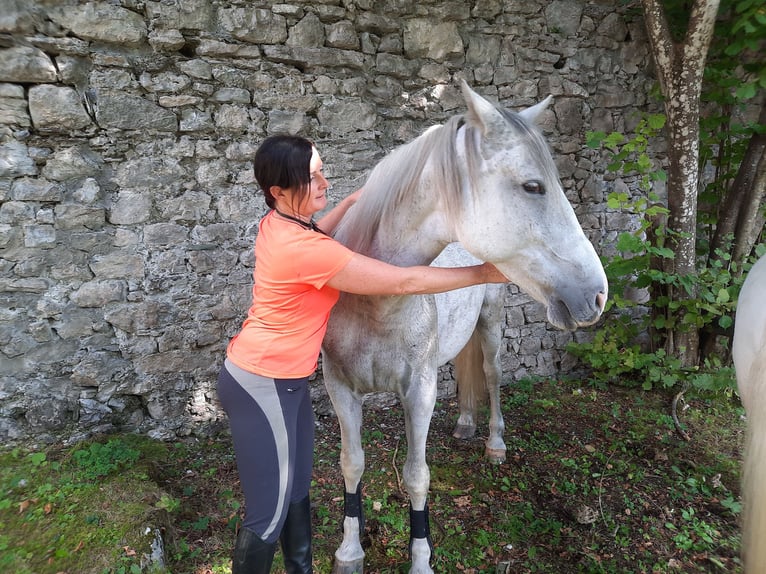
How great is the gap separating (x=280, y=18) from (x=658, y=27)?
3075 mm

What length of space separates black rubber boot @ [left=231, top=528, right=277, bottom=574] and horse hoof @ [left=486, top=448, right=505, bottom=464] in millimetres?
2082

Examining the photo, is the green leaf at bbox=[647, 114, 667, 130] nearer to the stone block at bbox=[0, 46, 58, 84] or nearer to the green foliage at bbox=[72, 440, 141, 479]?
the stone block at bbox=[0, 46, 58, 84]

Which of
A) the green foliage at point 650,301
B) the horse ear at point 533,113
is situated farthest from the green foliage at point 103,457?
the green foliage at point 650,301

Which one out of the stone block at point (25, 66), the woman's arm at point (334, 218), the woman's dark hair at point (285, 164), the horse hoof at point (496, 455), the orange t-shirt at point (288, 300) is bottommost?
the horse hoof at point (496, 455)

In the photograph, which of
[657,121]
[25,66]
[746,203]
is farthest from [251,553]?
[746,203]

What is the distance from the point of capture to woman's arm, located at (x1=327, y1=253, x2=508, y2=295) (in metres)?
1.39

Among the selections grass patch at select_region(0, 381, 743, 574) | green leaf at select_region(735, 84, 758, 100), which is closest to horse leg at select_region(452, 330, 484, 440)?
grass patch at select_region(0, 381, 743, 574)

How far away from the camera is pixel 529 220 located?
1301 millimetres

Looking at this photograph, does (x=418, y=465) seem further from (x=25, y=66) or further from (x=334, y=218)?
(x=25, y=66)

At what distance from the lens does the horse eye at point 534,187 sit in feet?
4.26

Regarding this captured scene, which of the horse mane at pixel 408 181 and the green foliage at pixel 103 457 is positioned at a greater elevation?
the horse mane at pixel 408 181

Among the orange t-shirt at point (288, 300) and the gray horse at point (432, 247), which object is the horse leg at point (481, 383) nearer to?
the gray horse at point (432, 247)

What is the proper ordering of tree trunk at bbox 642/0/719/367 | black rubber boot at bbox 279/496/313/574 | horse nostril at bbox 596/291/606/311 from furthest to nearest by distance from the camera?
tree trunk at bbox 642/0/719/367
black rubber boot at bbox 279/496/313/574
horse nostril at bbox 596/291/606/311

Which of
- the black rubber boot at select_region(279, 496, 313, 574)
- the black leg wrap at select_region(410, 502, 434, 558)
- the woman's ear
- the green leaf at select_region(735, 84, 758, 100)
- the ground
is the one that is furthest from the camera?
the green leaf at select_region(735, 84, 758, 100)
